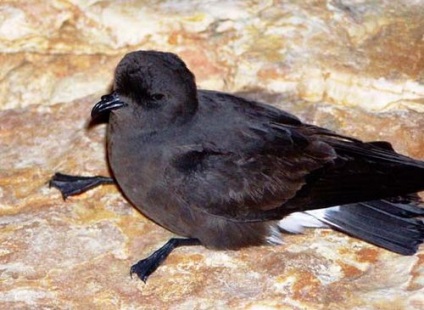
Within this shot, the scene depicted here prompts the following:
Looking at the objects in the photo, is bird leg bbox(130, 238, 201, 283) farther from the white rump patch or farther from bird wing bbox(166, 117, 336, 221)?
the white rump patch

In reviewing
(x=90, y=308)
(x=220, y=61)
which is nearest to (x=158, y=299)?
(x=90, y=308)

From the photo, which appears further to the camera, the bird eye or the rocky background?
the bird eye

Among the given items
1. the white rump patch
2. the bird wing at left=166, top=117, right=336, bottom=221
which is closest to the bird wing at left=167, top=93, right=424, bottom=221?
the bird wing at left=166, top=117, right=336, bottom=221

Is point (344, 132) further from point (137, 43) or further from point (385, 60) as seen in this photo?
point (137, 43)

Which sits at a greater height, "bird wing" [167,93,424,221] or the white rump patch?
"bird wing" [167,93,424,221]

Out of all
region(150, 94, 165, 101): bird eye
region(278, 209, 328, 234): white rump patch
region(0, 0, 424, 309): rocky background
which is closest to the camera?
region(0, 0, 424, 309): rocky background

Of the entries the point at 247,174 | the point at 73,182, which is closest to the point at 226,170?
the point at 247,174
